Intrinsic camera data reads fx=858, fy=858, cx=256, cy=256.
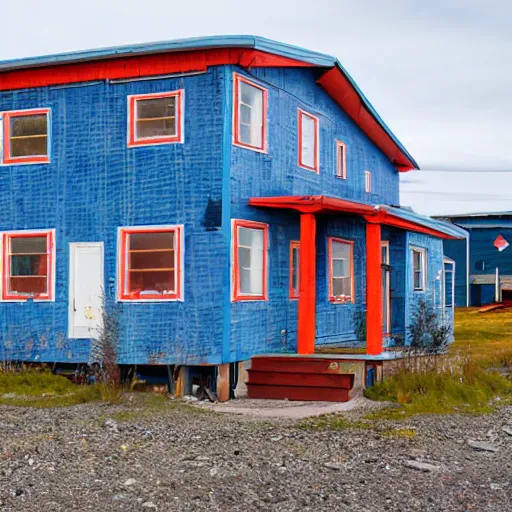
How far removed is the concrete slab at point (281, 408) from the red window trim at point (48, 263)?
4.28 metres

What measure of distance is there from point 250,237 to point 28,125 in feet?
16.4

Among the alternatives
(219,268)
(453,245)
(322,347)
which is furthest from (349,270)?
(453,245)

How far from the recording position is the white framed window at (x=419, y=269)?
21.2m

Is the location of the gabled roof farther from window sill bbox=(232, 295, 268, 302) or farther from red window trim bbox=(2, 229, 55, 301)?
window sill bbox=(232, 295, 268, 302)

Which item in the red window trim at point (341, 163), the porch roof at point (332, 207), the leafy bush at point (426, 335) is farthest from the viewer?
the red window trim at point (341, 163)

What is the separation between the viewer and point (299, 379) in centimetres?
1488

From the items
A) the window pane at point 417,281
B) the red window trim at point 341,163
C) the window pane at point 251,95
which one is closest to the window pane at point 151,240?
the window pane at point 251,95

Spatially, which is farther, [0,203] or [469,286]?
[469,286]

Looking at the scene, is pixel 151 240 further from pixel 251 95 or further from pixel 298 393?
pixel 298 393

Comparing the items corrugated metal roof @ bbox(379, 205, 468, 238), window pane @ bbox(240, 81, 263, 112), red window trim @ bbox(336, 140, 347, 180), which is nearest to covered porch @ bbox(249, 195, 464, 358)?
corrugated metal roof @ bbox(379, 205, 468, 238)

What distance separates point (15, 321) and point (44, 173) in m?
2.91

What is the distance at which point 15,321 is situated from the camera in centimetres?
1658

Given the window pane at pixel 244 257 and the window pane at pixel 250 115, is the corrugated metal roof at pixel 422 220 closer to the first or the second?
the window pane at pixel 244 257

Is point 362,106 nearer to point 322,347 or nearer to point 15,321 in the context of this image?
point 322,347
